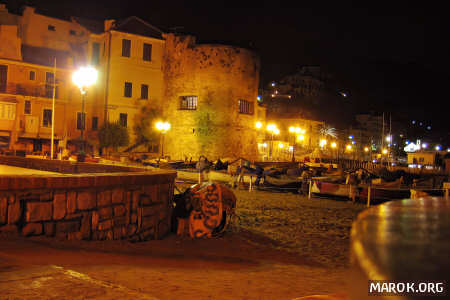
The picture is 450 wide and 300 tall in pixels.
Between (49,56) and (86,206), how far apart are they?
39.0 metres

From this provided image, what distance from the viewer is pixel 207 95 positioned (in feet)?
137

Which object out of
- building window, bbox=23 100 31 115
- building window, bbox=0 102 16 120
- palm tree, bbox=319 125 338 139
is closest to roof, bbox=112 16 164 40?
building window, bbox=23 100 31 115

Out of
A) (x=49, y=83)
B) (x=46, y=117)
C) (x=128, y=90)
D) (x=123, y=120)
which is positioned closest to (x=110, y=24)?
(x=128, y=90)

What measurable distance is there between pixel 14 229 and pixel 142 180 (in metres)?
2.59

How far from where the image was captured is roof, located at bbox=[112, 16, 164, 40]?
131 ft

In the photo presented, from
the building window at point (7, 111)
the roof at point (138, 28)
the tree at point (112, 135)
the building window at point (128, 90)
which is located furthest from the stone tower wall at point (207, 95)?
the building window at point (7, 111)

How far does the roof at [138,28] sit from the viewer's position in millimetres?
40031

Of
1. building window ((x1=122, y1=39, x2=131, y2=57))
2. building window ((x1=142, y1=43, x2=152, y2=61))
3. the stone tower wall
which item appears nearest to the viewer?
building window ((x1=122, y1=39, x2=131, y2=57))

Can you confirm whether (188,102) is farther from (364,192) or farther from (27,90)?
(364,192)

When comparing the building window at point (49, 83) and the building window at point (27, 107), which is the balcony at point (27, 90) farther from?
the building window at point (27, 107)

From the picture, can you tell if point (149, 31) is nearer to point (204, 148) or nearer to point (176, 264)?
point (204, 148)

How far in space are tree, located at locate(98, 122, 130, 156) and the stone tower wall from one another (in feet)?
19.7

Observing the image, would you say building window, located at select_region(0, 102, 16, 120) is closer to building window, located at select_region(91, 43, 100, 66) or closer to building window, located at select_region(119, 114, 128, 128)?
building window, located at select_region(91, 43, 100, 66)

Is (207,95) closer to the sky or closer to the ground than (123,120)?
closer to the sky
